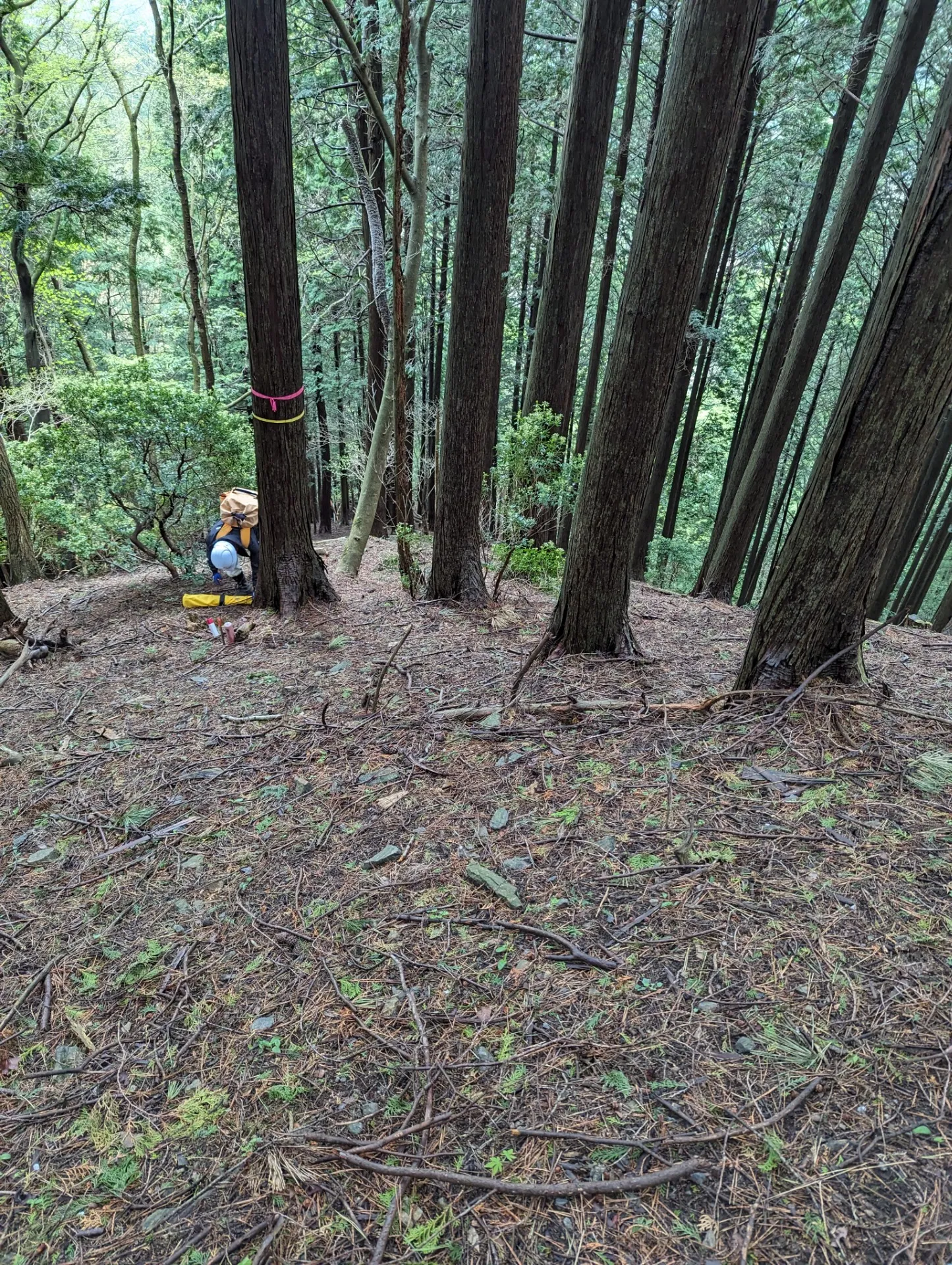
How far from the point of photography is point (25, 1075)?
5.77ft

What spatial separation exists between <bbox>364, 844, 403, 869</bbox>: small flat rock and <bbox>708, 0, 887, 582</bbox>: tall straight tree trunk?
830 cm

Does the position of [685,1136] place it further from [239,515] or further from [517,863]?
[239,515]

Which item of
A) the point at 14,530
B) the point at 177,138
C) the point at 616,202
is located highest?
the point at 177,138

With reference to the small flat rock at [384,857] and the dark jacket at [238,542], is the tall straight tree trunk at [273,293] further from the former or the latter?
the small flat rock at [384,857]

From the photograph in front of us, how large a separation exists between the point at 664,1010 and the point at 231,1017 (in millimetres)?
1315

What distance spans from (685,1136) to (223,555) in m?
5.36

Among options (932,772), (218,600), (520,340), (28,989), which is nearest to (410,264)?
(218,600)

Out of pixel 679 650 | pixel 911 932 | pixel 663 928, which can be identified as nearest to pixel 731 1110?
pixel 663 928

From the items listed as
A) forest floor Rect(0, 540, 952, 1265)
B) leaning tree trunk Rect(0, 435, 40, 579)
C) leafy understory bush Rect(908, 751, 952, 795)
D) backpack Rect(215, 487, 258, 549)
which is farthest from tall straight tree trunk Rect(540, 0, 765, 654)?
leaning tree trunk Rect(0, 435, 40, 579)

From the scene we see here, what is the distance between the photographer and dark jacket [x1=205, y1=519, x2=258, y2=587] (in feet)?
18.0

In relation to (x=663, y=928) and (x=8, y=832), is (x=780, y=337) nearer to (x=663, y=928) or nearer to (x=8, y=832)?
(x=663, y=928)

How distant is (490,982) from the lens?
6.07 ft

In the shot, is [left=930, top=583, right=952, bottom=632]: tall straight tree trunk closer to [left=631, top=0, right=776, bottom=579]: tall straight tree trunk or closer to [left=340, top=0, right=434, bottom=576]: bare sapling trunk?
[left=631, top=0, right=776, bottom=579]: tall straight tree trunk

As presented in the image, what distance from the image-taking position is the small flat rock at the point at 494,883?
214 cm
